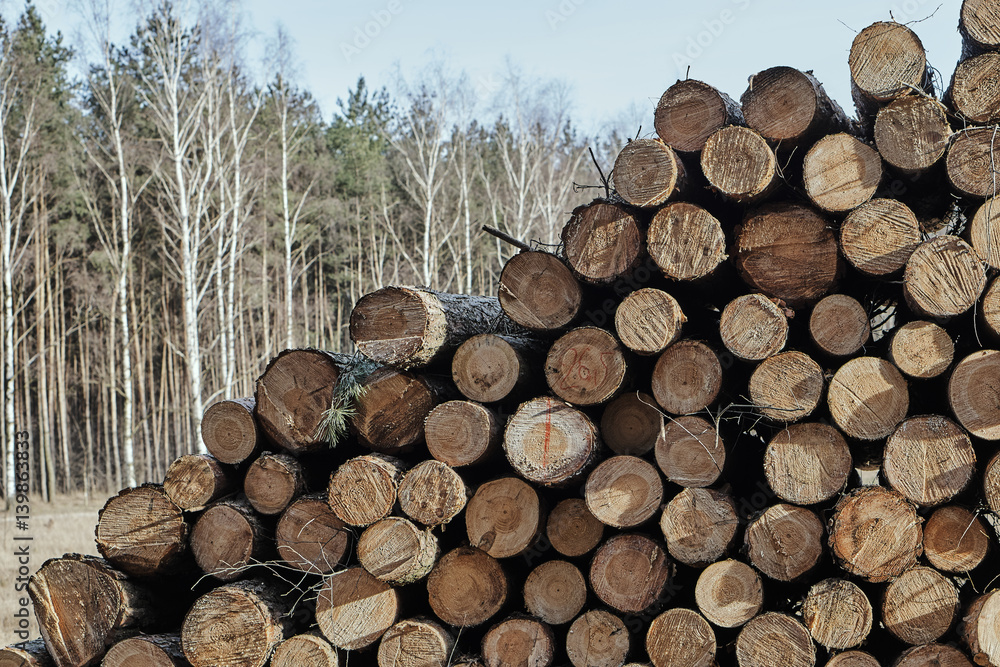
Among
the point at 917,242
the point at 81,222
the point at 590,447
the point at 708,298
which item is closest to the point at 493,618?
the point at 590,447

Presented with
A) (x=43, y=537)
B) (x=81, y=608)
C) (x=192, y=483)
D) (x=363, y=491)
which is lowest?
(x=43, y=537)

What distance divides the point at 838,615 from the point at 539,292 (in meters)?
1.91

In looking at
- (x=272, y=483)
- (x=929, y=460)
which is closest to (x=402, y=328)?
(x=272, y=483)

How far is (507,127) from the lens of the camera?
907 inches

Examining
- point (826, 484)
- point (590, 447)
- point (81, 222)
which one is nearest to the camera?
point (826, 484)

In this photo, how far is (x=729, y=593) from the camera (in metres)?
3.35

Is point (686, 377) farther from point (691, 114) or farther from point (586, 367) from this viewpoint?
point (691, 114)

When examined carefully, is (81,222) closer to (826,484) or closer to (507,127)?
(507,127)

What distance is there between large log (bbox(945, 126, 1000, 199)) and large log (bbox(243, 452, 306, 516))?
3.35 m

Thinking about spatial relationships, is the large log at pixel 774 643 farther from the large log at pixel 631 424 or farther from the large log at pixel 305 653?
the large log at pixel 305 653

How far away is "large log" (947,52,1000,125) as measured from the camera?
3385mm

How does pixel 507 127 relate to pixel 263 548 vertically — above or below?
above

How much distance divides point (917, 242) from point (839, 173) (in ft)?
1.46

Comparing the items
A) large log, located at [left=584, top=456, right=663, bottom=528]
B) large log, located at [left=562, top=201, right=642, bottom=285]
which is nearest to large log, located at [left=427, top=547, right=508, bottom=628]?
large log, located at [left=584, top=456, right=663, bottom=528]
